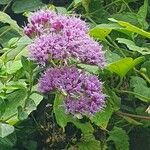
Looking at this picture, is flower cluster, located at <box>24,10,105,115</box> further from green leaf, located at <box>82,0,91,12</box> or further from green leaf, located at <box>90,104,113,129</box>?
green leaf, located at <box>82,0,91,12</box>

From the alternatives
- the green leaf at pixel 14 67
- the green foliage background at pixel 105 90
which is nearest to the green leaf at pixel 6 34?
the green foliage background at pixel 105 90

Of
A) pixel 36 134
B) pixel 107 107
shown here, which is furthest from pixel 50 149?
pixel 107 107

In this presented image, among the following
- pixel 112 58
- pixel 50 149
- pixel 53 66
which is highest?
pixel 53 66

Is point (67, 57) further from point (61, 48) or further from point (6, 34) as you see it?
point (6, 34)

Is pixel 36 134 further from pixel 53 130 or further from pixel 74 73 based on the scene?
pixel 74 73

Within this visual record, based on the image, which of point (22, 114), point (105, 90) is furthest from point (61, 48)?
point (105, 90)

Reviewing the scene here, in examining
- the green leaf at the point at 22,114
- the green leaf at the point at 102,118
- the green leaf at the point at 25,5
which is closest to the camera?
the green leaf at the point at 22,114

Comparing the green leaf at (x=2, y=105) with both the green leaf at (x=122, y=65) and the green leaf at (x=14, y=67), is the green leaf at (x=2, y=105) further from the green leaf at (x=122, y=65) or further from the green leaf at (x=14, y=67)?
the green leaf at (x=122, y=65)
